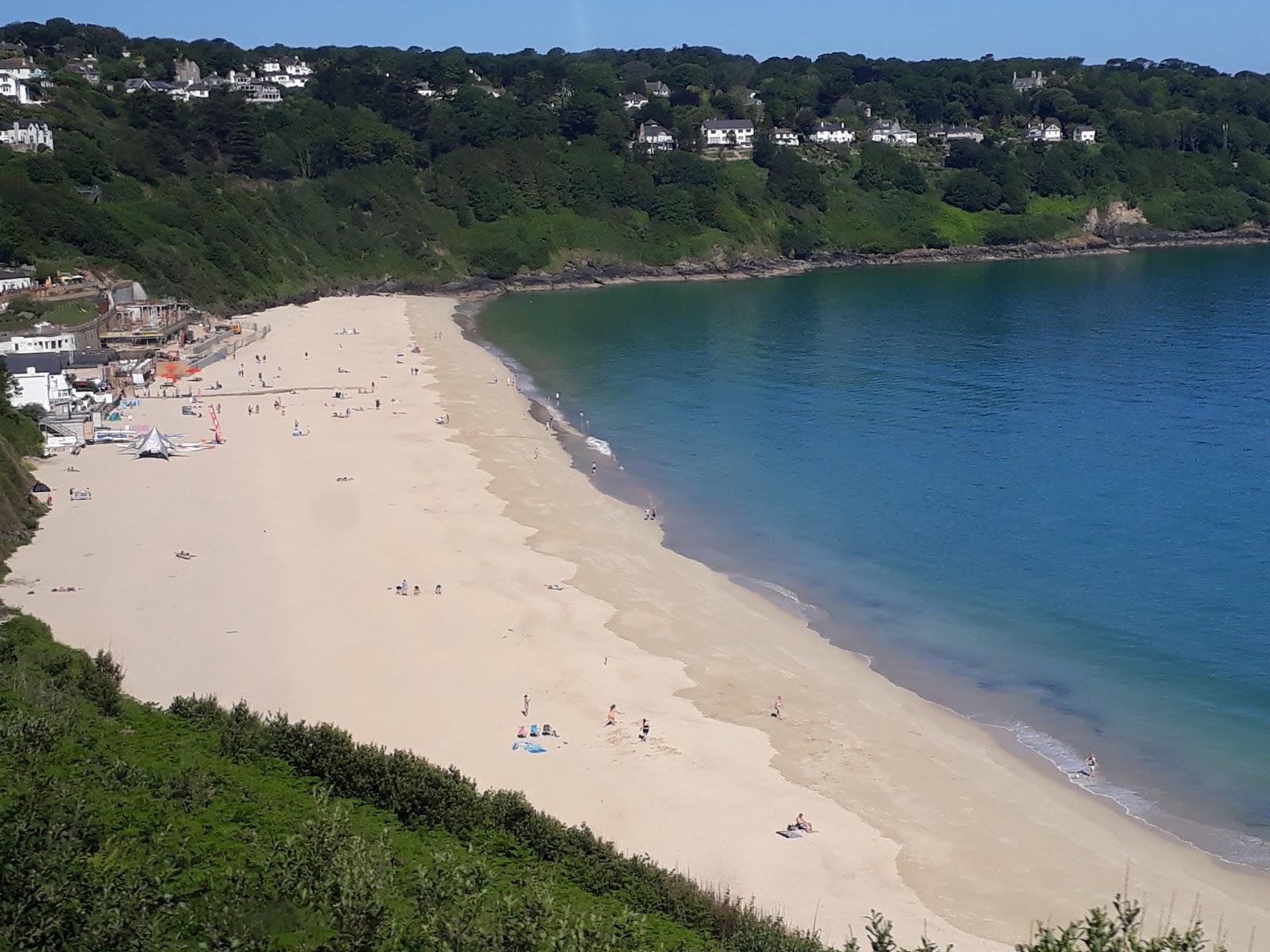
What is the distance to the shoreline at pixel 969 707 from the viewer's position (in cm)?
1970

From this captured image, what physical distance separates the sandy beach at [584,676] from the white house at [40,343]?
479 inches

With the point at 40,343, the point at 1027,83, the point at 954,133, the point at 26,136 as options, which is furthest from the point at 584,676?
the point at 1027,83

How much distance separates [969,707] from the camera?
24.4 meters

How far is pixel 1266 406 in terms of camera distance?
174 feet

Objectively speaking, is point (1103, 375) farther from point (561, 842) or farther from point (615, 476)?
point (561, 842)

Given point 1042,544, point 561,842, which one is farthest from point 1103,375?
point 561,842

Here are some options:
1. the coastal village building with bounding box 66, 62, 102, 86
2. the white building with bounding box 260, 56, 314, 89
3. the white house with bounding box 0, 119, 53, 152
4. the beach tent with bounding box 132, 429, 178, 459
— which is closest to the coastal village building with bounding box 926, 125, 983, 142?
the white building with bounding box 260, 56, 314, 89

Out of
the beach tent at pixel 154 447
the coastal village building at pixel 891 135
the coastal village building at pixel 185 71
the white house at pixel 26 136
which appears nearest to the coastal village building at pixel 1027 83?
the coastal village building at pixel 891 135

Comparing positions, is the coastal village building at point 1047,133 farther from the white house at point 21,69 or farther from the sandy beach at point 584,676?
the sandy beach at point 584,676

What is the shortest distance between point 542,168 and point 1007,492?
8432 centimetres

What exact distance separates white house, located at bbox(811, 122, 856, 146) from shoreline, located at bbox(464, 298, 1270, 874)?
111m

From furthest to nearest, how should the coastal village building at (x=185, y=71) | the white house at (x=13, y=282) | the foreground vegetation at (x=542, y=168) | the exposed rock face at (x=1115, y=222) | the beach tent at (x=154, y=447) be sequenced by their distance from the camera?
the coastal village building at (x=185, y=71), the exposed rock face at (x=1115, y=222), the foreground vegetation at (x=542, y=168), the white house at (x=13, y=282), the beach tent at (x=154, y=447)

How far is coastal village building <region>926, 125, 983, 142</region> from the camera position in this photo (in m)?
144

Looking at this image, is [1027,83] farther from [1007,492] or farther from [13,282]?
[1007,492]
